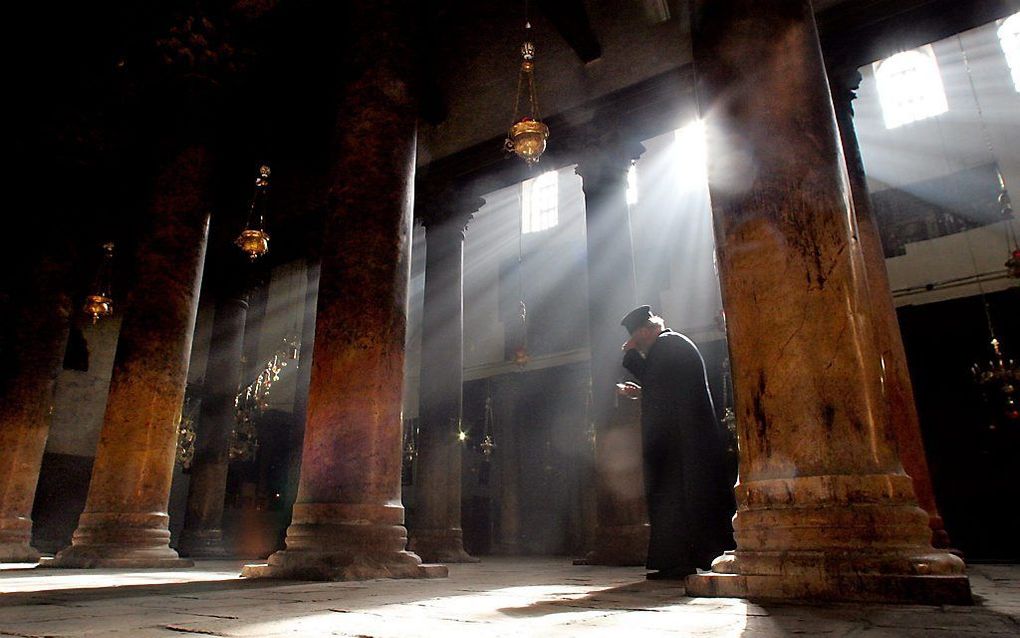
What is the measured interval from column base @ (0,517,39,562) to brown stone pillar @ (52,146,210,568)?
262 cm

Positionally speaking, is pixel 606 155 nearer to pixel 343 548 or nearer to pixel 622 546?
pixel 622 546

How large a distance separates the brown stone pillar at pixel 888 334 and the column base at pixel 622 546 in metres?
2.66

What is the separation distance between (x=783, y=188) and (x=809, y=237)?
251mm

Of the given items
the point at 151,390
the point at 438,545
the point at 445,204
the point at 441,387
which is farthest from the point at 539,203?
the point at 151,390

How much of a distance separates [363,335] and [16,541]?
267 inches

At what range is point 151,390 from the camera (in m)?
6.45

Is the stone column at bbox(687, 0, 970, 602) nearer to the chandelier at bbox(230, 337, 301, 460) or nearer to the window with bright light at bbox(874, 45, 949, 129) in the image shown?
the chandelier at bbox(230, 337, 301, 460)

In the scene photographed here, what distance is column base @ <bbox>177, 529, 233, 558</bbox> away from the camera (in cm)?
1000

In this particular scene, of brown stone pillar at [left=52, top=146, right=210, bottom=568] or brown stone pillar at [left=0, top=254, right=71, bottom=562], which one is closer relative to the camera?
brown stone pillar at [left=52, top=146, right=210, bottom=568]

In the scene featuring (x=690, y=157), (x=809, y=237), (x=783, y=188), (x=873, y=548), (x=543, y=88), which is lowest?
(x=873, y=548)

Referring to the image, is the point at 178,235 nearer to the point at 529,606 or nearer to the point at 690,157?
the point at 529,606

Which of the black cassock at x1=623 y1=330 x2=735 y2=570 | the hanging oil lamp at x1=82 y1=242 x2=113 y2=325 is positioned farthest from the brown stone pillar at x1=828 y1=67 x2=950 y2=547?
the hanging oil lamp at x1=82 y1=242 x2=113 y2=325

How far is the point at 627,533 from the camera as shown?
664 centimetres

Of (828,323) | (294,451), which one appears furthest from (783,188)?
(294,451)
